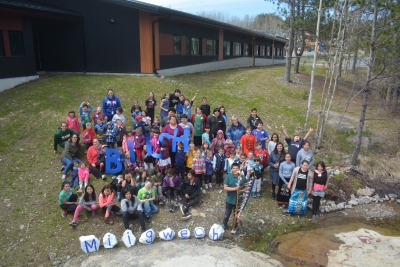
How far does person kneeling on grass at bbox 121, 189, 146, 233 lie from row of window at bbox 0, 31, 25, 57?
12.1 meters

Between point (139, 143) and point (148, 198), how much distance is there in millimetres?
1952

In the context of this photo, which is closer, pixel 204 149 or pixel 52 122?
pixel 204 149

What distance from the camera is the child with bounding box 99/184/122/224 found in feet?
26.3

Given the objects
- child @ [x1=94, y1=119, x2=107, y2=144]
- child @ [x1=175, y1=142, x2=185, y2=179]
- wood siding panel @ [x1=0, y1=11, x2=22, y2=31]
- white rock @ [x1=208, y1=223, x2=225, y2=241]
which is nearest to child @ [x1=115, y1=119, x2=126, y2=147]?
child @ [x1=94, y1=119, x2=107, y2=144]

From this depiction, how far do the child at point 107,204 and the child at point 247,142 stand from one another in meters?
4.04

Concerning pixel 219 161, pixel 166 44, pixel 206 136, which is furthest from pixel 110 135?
pixel 166 44

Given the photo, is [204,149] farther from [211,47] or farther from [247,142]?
[211,47]

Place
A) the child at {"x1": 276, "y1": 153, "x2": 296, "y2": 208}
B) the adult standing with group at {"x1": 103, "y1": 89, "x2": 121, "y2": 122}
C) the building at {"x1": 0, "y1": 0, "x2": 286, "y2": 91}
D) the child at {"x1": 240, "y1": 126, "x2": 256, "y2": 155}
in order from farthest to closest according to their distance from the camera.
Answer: the building at {"x1": 0, "y1": 0, "x2": 286, "y2": 91}, the adult standing with group at {"x1": 103, "y1": 89, "x2": 121, "y2": 122}, the child at {"x1": 240, "y1": 126, "x2": 256, "y2": 155}, the child at {"x1": 276, "y1": 153, "x2": 296, "y2": 208}

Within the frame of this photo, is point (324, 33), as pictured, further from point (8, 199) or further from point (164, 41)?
point (8, 199)

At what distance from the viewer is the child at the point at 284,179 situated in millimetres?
8820

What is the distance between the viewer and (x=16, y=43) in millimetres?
16250

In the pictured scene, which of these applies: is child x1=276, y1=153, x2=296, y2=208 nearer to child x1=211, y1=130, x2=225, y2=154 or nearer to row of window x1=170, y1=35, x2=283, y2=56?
child x1=211, y1=130, x2=225, y2=154

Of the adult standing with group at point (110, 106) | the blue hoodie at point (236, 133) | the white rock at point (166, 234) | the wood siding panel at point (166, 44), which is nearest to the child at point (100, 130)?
the adult standing with group at point (110, 106)

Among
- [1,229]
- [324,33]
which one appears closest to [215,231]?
[1,229]
